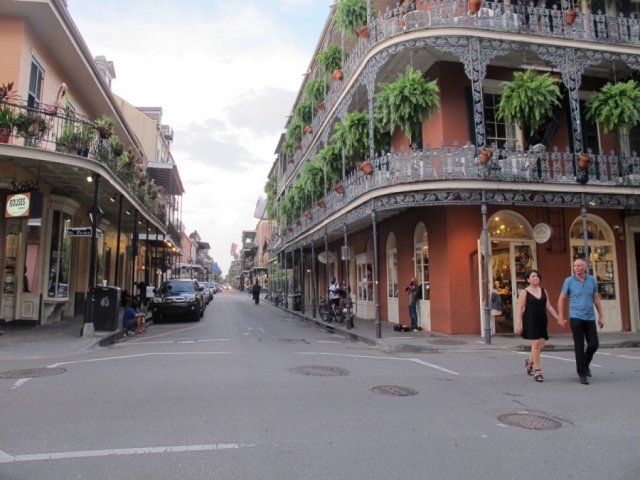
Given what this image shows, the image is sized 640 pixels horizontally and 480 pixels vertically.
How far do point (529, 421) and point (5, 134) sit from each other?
13066 mm

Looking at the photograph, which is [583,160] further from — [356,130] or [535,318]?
[535,318]

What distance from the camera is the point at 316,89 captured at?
23.0 metres

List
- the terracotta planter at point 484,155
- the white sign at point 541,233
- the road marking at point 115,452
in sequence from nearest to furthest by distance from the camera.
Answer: the road marking at point 115,452 < the terracotta planter at point 484,155 < the white sign at point 541,233

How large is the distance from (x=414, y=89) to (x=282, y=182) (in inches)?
995

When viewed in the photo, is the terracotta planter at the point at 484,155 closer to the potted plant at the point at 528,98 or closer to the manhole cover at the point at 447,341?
the potted plant at the point at 528,98

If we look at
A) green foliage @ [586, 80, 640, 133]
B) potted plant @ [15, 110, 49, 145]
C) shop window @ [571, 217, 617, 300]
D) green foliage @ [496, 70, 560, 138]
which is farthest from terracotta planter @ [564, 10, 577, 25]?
potted plant @ [15, 110, 49, 145]

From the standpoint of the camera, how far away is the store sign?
12219 millimetres

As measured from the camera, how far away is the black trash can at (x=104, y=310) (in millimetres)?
13867

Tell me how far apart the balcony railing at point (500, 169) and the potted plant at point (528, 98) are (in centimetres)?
100

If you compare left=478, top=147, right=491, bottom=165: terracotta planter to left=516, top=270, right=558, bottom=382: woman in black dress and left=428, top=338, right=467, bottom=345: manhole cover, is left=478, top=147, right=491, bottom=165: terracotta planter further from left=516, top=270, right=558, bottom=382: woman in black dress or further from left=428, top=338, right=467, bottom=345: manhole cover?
left=516, top=270, right=558, bottom=382: woman in black dress

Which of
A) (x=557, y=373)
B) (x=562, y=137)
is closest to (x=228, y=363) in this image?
(x=557, y=373)

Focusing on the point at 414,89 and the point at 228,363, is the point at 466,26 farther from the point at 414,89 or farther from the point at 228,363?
the point at 228,363

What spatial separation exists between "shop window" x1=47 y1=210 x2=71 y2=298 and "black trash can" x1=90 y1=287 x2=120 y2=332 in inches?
124

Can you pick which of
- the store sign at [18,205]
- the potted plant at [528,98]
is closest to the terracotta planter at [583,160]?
the potted plant at [528,98]
